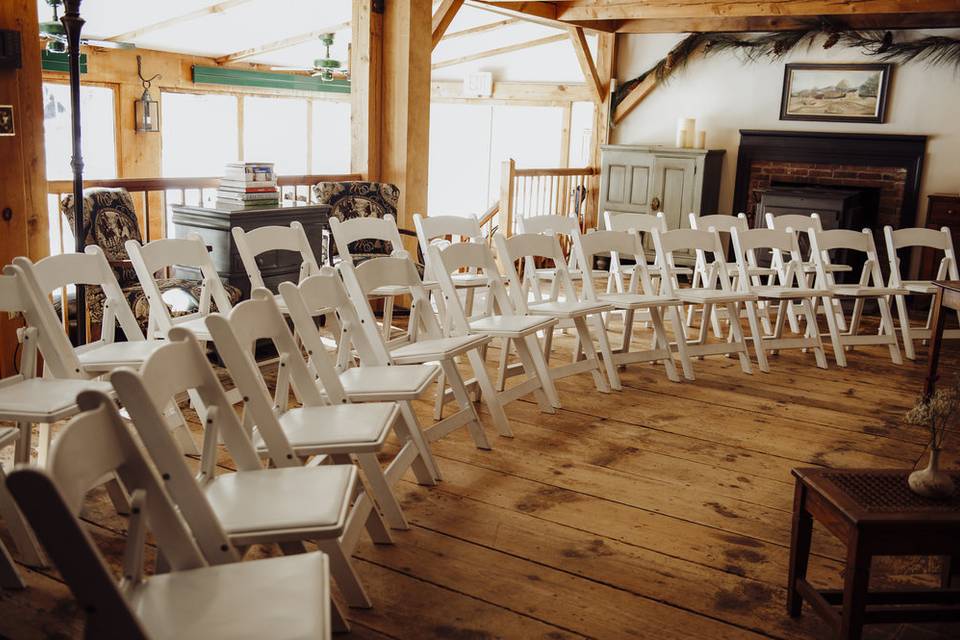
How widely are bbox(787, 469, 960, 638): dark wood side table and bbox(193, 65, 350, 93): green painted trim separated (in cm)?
1040

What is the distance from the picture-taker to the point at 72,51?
3857mm

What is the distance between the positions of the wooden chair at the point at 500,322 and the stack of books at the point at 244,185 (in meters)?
1.63

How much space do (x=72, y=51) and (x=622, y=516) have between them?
9.75 feet

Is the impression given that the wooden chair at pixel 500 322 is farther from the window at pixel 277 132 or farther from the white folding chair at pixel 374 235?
the window at pixel 277 132

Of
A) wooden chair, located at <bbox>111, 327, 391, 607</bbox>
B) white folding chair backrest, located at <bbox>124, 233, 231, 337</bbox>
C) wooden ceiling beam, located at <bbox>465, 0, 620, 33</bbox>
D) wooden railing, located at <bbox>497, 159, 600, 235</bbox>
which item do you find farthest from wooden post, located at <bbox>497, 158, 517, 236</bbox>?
wooden chair, located at <bbox>111, 327, 391, 607</bbox>

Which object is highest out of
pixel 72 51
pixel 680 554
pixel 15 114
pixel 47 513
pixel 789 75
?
pixel 789 75

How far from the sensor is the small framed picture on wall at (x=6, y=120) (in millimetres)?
4113

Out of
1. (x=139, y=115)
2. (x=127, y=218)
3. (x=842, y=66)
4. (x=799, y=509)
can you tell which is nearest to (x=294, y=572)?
(x=799, y=509)

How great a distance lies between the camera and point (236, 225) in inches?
202

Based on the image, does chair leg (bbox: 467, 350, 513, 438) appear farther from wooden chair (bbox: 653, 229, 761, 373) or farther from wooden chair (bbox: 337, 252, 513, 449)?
wooden chair (bbox: 653, 229, 761, 373)

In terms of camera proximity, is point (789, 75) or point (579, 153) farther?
point (579, 153)

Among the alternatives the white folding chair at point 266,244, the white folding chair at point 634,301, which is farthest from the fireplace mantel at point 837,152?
the white folding chair at point 266,244

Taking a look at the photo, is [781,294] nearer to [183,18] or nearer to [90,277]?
[90,277]

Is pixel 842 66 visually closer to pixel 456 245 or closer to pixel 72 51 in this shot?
pixel 456 245
